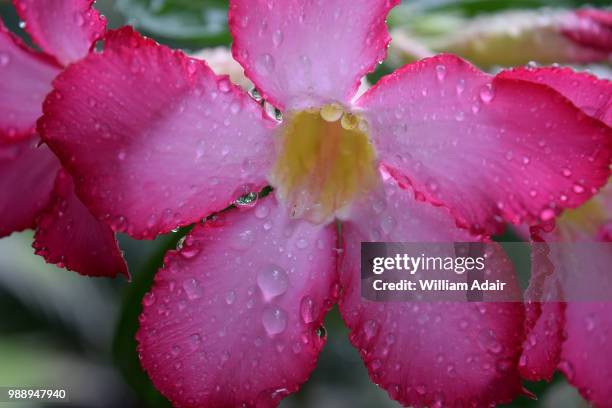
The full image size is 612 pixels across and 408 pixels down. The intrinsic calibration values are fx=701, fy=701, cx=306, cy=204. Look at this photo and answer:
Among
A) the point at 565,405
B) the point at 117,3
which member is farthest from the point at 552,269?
the point at 117,3

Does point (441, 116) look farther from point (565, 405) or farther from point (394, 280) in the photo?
point (565, 405)

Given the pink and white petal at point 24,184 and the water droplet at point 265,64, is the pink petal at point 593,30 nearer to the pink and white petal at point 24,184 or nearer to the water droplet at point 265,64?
the water droplet at point 265,64

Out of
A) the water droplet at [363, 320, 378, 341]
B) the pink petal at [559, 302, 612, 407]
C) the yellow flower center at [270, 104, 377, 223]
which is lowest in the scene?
the pink petal at [559, 302, 612, 407]

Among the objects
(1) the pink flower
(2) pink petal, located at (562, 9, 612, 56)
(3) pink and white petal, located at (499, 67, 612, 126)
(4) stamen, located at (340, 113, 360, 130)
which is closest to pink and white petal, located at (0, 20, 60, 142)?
(1) the pink flower

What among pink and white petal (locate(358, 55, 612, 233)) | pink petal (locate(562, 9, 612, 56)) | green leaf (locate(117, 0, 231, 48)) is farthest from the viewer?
green leaf (locate(117, 0, 231, 48))

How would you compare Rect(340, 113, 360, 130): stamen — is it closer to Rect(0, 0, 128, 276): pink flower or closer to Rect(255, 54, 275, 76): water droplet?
Rect(255, 54, 275, 76): water droplet
